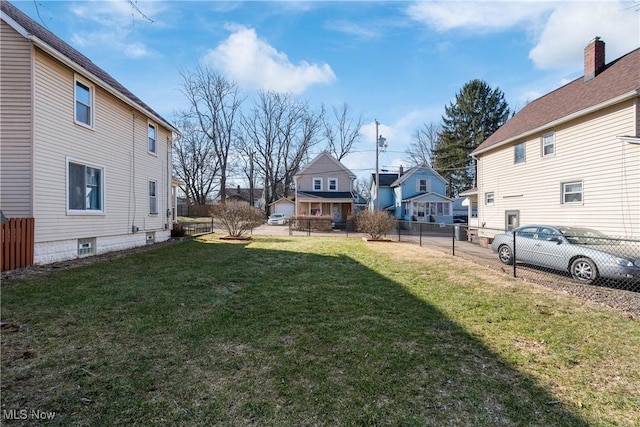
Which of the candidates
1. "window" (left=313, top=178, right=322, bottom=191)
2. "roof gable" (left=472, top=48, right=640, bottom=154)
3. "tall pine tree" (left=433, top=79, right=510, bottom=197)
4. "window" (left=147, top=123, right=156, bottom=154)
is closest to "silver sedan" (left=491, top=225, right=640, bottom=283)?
"roof gable" (left=472, top=48, right=640, bottom=154)

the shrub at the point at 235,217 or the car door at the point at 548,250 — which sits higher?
the shrub at the point at 235,217

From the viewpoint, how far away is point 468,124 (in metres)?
40.4

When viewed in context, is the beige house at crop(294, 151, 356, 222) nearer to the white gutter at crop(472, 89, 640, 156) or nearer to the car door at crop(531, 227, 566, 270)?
the white gutter at crop(472, 89, 640, 156)

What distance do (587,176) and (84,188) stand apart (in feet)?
56.8

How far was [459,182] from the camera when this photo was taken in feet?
141

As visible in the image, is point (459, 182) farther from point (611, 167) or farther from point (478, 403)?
point (478, 403)

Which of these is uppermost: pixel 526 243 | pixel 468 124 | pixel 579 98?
pixel 468 124

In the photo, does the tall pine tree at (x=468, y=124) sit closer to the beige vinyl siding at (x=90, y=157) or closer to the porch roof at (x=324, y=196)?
the porch roof at (x=324, y=196)

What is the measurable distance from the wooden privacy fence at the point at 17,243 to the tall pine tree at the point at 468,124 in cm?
4172

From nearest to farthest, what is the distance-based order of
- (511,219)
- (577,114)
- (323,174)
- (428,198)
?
(577,114) → (511,219) → (428,198) → (323,174)

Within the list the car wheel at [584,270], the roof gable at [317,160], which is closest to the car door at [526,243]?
the car wheel at [584,270]

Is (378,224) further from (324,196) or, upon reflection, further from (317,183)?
(317,183)

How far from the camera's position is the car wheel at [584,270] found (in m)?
7.58

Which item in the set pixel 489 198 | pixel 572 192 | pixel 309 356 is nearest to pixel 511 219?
pixel 489 198
